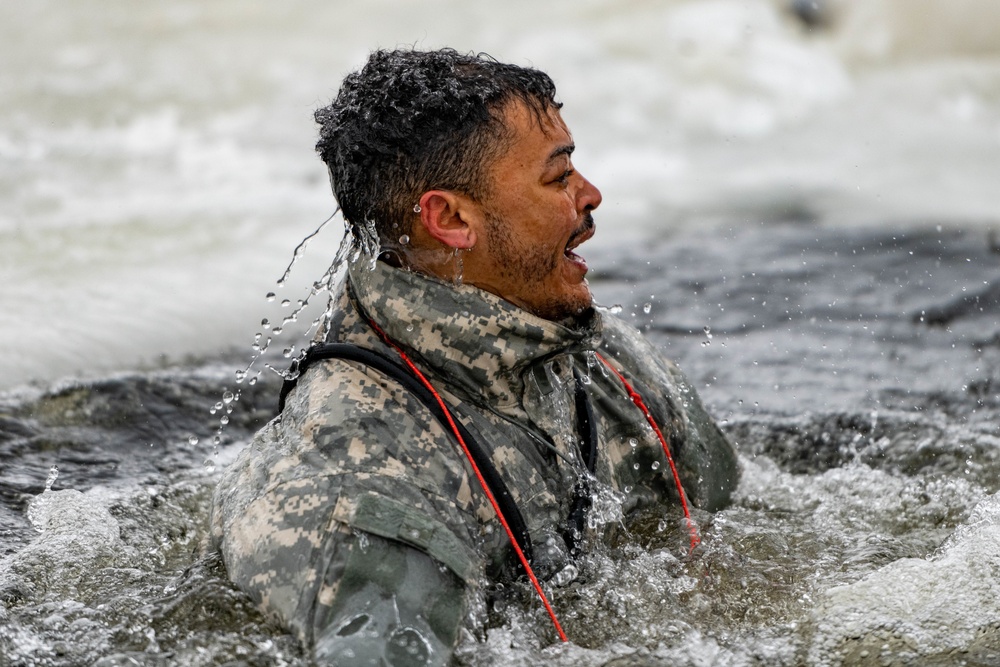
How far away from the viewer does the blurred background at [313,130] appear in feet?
23.5

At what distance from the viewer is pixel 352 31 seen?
1164 centimetres

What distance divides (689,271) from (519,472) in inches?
173

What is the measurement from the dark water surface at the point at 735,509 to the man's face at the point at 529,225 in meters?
0.66

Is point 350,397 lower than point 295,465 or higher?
higher

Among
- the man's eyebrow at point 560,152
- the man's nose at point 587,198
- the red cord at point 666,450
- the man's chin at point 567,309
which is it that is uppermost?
the man's eyebrow at point 560,152

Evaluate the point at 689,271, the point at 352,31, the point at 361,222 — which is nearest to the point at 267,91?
the point at 352,31

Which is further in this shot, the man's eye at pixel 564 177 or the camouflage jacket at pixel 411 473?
the man's eye at pixel 564 177

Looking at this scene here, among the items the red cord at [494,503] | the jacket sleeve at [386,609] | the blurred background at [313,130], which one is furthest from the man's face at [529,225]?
the blurred background at [313,130]

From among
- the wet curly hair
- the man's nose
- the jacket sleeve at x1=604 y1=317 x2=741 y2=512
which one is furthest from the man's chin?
the jacket sleeve at x1=604 y1=317 x2=741 y2=512

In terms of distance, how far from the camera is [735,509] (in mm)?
3791

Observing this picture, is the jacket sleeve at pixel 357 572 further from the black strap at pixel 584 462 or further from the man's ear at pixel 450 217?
the man's ear at pixel 450 217

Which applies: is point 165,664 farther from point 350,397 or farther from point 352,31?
point 352,31

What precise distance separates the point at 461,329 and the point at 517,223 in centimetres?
29

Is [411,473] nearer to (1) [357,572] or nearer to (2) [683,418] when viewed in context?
(1) [357,572]
